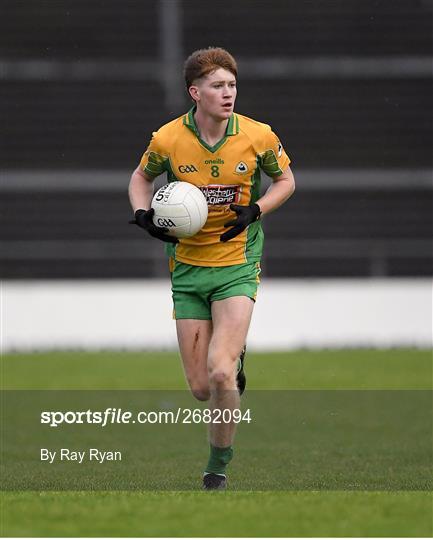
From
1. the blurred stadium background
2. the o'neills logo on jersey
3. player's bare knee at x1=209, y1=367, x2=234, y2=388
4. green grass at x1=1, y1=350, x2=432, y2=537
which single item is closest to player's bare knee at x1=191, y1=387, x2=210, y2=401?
player's bare knee at x1=209, y1=367, x2=234, y2=388

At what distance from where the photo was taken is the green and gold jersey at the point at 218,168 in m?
7.45

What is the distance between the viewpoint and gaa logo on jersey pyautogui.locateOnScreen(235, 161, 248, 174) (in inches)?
293

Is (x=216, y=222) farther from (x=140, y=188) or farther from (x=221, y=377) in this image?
(x=221, y=377)

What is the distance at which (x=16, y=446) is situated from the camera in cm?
937

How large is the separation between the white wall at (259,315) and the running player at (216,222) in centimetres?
884

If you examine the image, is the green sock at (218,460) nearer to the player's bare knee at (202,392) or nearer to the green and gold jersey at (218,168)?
the player's bare knee at (202,392)

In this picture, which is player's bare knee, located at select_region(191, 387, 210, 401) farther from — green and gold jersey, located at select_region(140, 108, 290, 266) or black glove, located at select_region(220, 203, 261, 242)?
black glove, located at select_region(220, 203, 261, 242)

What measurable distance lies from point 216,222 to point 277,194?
37 centimetres

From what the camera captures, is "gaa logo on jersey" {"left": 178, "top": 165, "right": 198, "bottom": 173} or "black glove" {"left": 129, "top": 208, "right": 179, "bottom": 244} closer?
"black glove" {"left": 129, "top": 208, "right": 179, "bottom": 244}

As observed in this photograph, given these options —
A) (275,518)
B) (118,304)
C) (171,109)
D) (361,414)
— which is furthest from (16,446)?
(171,109)

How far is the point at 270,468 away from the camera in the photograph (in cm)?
827

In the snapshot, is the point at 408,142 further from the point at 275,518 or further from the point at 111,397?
the point at 275,518

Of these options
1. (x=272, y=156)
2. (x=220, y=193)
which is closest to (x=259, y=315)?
(x=272, y=156)

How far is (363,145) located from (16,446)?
430 inches
